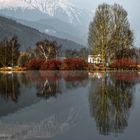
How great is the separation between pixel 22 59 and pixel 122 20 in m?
36.0

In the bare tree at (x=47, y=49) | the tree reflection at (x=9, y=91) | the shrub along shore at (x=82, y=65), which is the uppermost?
the bare tree at (x=47, y=49)

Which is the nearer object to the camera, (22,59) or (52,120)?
(52,120)

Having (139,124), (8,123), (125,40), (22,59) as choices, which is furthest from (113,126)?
(22,59)

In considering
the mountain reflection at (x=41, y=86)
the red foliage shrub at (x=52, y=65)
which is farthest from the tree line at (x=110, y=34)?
the mountain reflection at (x=41, y=86)

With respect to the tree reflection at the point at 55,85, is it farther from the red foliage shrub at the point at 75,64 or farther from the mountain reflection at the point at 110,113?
the red foliage shrub at the point at 75,64

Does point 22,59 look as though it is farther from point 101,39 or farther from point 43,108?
point 43,108

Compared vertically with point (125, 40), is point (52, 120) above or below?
below

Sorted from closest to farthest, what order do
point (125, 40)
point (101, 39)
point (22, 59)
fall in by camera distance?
point (101, 39)
point (125, 40)
point (22, 59)

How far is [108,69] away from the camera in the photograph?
78.6m

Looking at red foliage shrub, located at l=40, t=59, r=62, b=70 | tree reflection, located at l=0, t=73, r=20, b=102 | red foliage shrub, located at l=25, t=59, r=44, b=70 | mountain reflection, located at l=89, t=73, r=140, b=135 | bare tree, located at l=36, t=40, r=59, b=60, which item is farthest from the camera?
bare tree, located at l=36, t=40, r=59, b=60

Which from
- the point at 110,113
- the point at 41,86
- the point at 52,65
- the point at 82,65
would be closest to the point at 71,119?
the point at 110,113

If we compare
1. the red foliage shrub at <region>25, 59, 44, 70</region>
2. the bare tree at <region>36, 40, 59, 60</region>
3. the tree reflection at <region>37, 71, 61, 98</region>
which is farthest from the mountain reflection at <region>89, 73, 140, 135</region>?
the bare tree at <region>36, 40, 59, 60</region>

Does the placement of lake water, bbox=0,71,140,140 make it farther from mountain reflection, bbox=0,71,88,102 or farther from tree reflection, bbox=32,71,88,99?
tree reflection, bbox=32,71,88,99

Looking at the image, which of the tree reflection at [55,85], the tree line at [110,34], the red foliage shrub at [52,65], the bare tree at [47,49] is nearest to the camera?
the tree reflection at [55,85]
